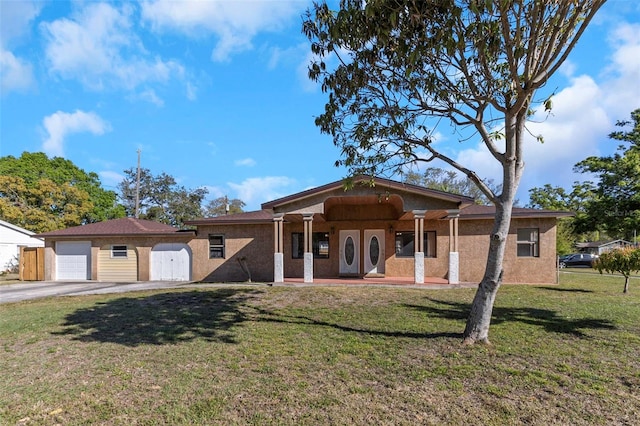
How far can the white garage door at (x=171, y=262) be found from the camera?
58.0 feet

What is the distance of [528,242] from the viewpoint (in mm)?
15016

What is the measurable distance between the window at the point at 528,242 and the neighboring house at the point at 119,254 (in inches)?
576

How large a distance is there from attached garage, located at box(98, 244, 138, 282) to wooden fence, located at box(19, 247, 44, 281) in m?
3.60

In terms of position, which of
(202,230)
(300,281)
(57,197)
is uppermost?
(57,197)

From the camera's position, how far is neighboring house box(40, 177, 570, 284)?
1377 cm

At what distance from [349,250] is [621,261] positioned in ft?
31.9

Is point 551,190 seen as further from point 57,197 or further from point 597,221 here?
point 57,197

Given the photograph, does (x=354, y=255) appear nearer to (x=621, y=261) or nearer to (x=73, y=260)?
(x=621, y=261)

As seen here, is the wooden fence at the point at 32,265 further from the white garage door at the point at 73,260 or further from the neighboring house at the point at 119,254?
the white garage door at the point at 73,260

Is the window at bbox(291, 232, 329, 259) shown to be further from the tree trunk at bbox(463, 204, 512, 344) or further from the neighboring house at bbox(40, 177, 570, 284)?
the tree trunk at bbox(463, 204, 512, 344)

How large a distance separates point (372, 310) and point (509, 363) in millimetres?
4171

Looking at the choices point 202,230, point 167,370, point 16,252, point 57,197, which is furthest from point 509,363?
point 57,197

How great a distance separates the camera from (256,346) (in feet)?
20.6

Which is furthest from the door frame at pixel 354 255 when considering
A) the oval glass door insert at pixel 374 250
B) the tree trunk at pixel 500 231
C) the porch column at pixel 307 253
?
the tree trunk at pixel 500 231
